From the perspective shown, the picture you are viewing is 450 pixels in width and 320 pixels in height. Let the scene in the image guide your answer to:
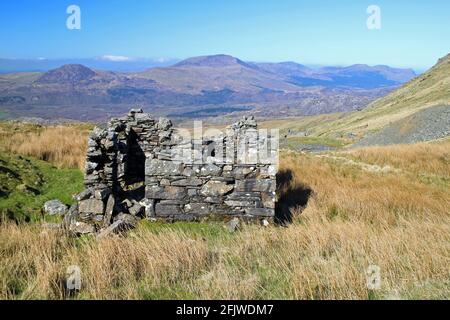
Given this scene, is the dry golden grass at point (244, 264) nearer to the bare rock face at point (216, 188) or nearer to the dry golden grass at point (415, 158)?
the bare rock face at point (216, 188)

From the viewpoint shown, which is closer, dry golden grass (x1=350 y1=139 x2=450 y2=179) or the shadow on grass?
the shadow on grass

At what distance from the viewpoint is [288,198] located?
11656mm

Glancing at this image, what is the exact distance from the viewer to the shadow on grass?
33.5 feet

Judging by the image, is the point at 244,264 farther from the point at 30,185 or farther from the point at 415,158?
the point at 415,158

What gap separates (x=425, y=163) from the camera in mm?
19391

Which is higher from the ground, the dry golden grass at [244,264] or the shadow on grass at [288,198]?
the dry golden grass at [244,264]

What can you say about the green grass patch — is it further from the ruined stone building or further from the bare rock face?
the bare rock face

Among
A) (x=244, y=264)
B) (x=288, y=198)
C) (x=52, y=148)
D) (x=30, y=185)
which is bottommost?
(x=288, y=198)

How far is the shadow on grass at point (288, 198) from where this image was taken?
10.2 m

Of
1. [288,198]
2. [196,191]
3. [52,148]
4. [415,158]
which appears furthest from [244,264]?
[415,158]

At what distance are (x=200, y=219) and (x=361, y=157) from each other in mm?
15972

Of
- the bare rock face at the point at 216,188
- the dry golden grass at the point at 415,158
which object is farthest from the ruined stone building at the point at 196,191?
the dry golden grass at the point at 415,158

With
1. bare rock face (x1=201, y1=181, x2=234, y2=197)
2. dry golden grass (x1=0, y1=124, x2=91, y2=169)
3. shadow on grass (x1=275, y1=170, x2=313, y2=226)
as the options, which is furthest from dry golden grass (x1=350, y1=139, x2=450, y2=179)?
dry golden grass (x1=0, y1=124, x2=91, y2=169)

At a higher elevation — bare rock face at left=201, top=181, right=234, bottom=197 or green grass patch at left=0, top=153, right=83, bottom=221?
bare rock face at left=201, top=181, right=234, bottom=197
